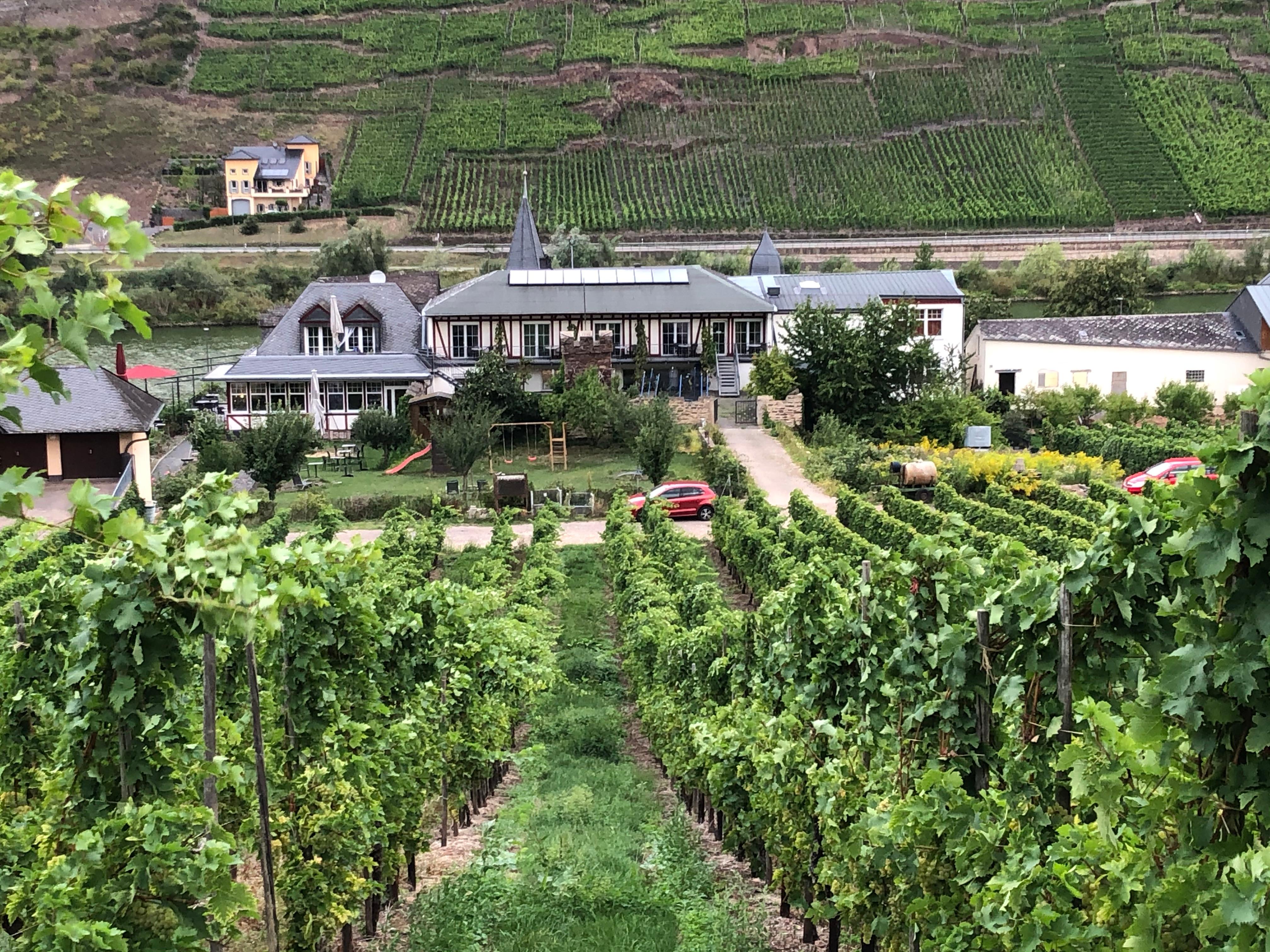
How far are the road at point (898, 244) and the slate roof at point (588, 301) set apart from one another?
3412 centimetres

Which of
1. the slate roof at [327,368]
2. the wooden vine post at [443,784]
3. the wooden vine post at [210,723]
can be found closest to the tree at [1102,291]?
the slate roof at [327,368]

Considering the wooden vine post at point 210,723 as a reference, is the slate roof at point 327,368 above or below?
above

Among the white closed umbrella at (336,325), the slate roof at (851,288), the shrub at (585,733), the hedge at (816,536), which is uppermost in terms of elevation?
the slate roof at (851,288)

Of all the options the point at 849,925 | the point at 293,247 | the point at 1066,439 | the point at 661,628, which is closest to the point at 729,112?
the point at 293,247

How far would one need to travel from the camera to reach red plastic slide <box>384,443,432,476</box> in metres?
37.8

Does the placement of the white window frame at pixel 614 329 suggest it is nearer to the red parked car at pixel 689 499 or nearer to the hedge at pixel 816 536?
the red parked car at pixel 689 499

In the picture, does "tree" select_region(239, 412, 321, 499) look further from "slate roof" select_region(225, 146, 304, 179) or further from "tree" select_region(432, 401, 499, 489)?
"slate roof" select_region(225, 146, 304, 179)

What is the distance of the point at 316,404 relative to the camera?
4162 cm

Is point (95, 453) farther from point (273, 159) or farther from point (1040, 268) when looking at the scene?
point (273, 159)

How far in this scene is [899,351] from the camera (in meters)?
40.8

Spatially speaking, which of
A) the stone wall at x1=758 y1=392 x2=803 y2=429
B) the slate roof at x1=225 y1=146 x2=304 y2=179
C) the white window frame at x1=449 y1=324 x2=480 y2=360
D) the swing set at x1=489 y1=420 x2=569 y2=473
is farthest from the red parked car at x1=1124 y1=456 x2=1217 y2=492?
the slate roof at x1=225 y1=146 x2=304 y2=179

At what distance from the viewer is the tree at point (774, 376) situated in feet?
135

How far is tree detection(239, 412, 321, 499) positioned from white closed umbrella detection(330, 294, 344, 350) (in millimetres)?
11994

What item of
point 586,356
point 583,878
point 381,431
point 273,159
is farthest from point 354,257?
point 583,878
